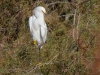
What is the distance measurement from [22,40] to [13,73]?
88 cm

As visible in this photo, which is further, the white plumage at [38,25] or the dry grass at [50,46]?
the white plumage at [38,25]

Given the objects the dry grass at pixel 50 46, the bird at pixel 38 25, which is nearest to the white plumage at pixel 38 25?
the bird at pixel 38 25

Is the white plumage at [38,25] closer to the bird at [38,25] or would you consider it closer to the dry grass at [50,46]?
the bird at [38,25]

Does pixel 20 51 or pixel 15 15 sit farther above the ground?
pixel 15 15

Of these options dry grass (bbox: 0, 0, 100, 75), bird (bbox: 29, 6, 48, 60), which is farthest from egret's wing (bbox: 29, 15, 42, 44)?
dry grass (bbox: 0, 0, 100, 75)

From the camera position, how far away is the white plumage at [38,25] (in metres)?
3.45

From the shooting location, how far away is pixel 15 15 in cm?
424

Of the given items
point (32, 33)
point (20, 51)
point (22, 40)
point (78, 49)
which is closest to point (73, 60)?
point (78, 49)

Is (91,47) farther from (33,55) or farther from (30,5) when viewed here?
(30,5)

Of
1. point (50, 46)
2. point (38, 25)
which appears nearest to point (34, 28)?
point (38, 25)

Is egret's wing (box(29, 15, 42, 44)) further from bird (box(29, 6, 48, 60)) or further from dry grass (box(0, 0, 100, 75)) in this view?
dry grass (box(0, 0, 100, 75))

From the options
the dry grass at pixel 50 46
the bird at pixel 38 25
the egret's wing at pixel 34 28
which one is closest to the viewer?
the dry grass at pixel 50 46

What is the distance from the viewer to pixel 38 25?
3.57m

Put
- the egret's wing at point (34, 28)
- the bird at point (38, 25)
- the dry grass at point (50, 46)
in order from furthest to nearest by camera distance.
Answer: the egret's wing at point (34, 28)
the bird at point (38, 25)
the dry grass at point (50, 46)
